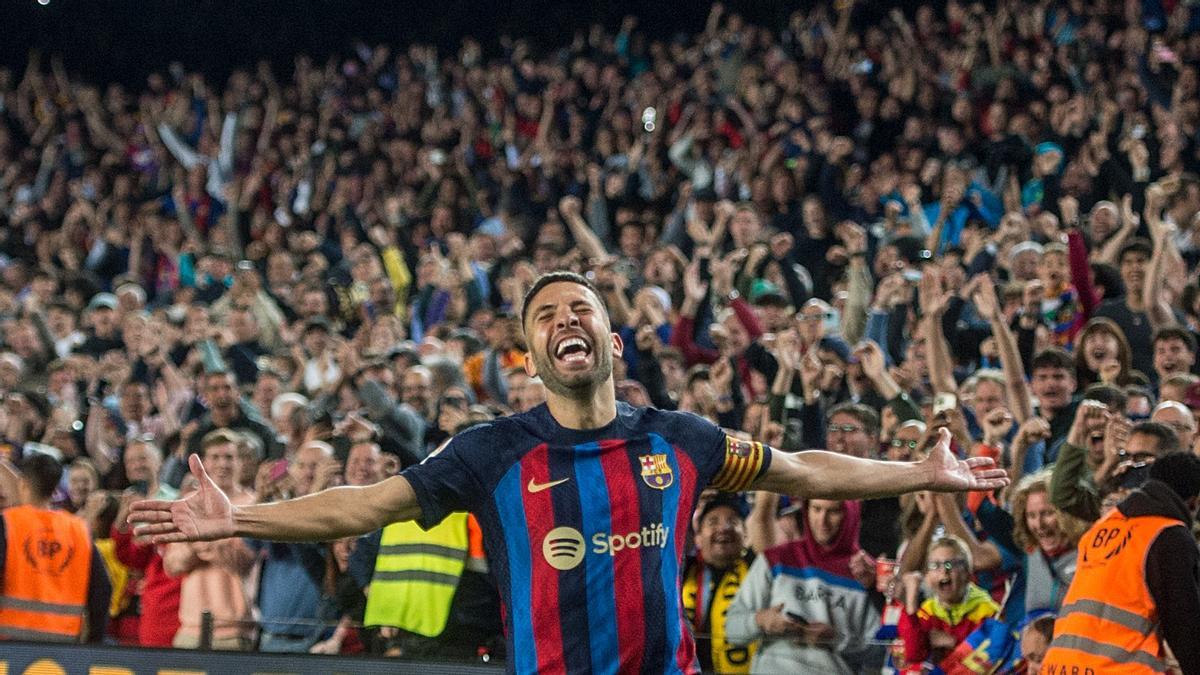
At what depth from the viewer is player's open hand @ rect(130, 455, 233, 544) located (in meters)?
3.55

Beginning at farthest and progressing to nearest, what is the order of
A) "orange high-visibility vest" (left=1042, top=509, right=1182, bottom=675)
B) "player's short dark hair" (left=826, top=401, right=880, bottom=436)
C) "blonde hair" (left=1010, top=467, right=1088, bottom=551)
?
1. "player's short dark hair" (left=826, top=401, right=880, bottom=436)
2. "blonde hair" (left=1010, top=467, right=1088, bottom=551)
3. "orange high-visibility vest" (left=1042, top=509, right=1182, bottom=675)

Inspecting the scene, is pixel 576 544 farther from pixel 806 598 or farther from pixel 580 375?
pixel 806 598

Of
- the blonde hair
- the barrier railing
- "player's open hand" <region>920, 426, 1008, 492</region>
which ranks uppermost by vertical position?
"player's open hand" <region>920, 426, 1008, 492</region>

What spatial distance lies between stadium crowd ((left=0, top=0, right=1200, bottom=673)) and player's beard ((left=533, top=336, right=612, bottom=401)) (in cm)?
207

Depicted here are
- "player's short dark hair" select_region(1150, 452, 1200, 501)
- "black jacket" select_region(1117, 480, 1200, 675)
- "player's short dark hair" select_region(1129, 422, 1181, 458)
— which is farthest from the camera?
"player's short dark hair" select_region(1129, 422, 1181, 458)

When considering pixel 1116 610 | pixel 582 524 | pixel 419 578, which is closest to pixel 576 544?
pixel 582 524

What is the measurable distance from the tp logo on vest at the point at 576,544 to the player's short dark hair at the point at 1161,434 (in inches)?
98.0

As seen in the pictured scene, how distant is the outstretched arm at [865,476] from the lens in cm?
393

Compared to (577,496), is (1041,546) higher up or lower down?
lower down

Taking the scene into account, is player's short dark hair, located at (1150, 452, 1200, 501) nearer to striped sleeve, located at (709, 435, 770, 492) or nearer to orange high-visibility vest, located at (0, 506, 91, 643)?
striped sleeve, located at (709, 435, 770, 492)

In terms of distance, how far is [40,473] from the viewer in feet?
24.0

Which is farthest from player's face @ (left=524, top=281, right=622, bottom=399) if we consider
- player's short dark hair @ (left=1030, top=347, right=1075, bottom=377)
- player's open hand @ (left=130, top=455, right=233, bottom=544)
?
player's short dark hair @ (left=1030, top=347, right=1075, bottom=377)

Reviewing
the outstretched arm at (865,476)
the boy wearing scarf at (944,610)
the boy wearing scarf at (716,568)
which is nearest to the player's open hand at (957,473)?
the outstretched arm at (865,476)

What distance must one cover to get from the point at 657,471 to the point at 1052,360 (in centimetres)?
413
